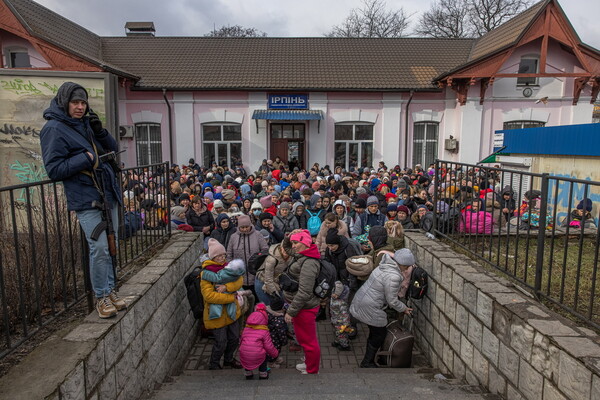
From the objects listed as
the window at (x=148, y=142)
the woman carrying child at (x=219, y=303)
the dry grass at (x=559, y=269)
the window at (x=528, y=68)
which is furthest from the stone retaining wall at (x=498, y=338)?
the window at (x=528, y=68)

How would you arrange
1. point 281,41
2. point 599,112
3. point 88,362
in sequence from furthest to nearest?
point 599,112, point 281,41, point 88,362

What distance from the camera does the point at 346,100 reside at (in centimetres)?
1952

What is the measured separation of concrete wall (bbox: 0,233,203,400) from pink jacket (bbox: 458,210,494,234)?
358 centimetres

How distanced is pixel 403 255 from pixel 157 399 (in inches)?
123

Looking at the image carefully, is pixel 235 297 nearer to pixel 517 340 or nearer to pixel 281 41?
pixel 517 340

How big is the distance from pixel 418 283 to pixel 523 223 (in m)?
1.42

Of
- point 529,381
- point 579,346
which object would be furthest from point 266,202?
point 579,346

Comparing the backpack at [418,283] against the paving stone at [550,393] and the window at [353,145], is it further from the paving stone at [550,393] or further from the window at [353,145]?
the window at [353,145]

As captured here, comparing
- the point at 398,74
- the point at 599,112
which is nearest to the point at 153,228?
the point at 398,74

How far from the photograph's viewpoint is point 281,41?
22562 millimetres

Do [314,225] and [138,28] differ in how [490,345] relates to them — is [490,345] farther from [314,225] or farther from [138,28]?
[138,28]

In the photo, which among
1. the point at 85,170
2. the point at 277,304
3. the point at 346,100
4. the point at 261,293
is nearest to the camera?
the point at 85,170

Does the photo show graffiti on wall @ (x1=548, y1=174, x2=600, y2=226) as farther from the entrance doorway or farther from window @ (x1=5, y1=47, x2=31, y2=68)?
window @ (x1=5, y1=47, x2=31, y2=68)

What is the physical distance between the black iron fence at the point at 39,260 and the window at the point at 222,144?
1486 centimetres
